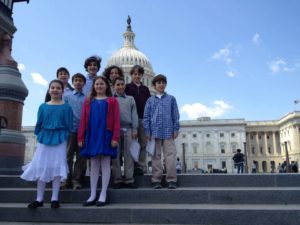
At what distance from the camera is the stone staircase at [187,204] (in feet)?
11.9

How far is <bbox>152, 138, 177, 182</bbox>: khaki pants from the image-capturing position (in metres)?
4.74

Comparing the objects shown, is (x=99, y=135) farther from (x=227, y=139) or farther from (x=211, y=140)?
(x=227, y=139)

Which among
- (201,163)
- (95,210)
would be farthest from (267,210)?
(201,163)

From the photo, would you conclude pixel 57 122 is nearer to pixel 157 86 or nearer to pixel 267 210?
pixel 157 86

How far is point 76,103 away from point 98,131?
3.78 ft

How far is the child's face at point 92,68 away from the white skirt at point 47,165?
1772 millimetres

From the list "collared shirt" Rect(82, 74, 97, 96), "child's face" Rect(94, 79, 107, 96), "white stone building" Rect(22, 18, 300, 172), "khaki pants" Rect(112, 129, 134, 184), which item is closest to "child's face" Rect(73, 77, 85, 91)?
"collared shirt" Rect(82, 74, 97, 96)

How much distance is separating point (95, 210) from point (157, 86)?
2384 mm

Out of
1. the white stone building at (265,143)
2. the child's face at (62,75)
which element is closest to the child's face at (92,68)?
the child's face at (62,75)

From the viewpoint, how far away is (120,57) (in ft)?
254

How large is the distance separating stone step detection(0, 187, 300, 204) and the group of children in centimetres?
28

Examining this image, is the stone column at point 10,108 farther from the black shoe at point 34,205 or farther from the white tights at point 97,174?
the white tights at point 97,174

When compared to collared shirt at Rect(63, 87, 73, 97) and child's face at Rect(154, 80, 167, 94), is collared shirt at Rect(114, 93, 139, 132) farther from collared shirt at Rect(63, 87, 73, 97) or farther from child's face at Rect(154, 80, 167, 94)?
collared shirt at Rect(63, 87, 73, 97)

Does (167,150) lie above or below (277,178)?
above
